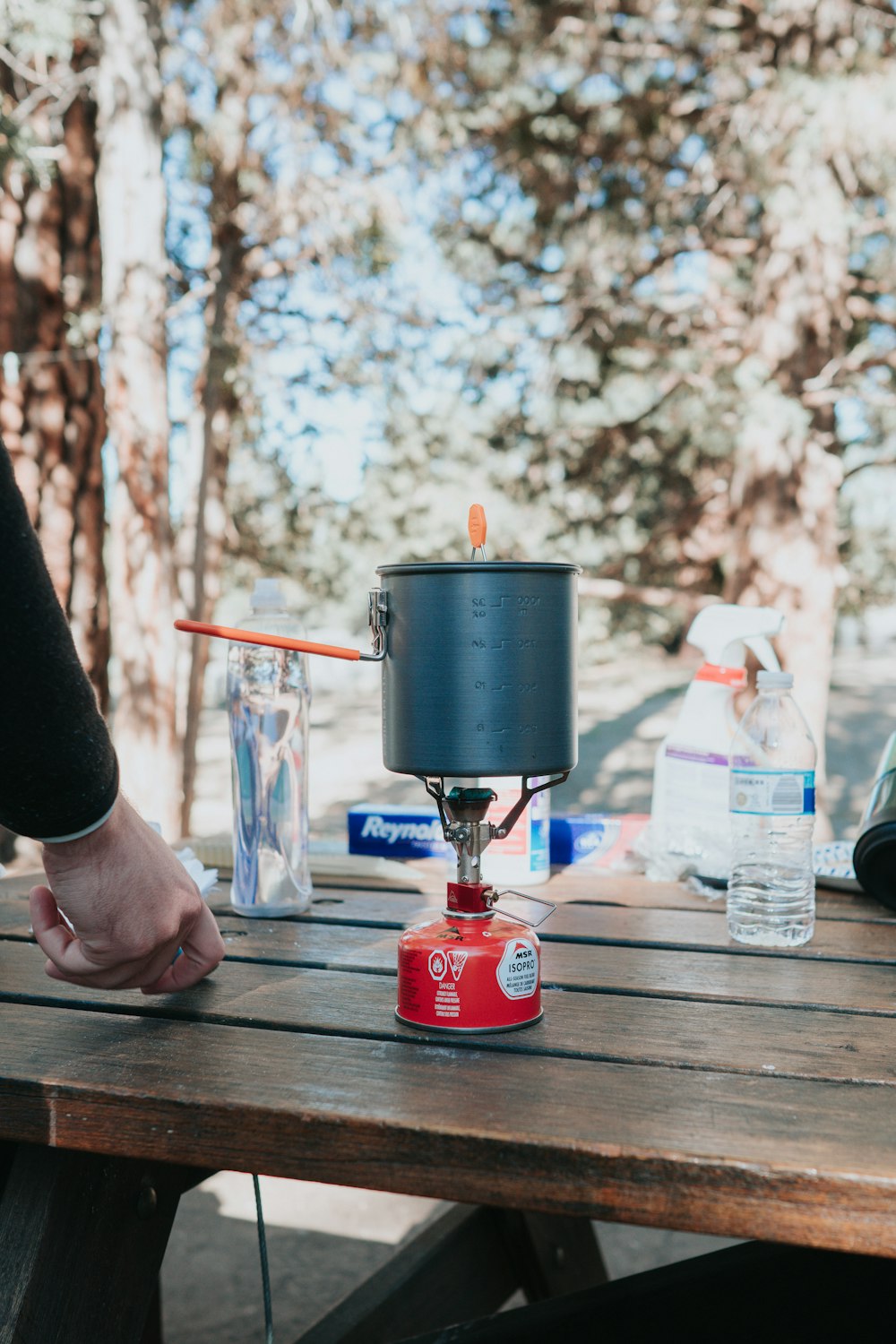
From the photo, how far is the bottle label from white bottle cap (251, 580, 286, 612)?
2.00ft

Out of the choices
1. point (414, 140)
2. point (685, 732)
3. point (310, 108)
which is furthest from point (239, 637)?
point (414, 140)

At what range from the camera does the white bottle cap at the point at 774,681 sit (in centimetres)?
141

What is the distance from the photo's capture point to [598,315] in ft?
20.8

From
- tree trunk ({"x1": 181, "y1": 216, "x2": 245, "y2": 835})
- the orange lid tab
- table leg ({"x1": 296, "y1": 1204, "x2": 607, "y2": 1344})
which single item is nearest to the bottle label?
the orange lid tab

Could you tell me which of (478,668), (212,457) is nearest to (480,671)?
(478,668)

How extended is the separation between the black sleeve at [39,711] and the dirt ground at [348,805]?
137 cm

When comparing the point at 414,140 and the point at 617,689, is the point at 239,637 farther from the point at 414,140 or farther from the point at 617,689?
the point at 617,689

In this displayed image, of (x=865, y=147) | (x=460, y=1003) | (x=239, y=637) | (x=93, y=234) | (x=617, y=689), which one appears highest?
(x=865, y=147)

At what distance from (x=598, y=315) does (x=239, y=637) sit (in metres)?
5.81

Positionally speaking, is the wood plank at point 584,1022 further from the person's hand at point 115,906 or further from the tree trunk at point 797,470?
the tree trunk at point 797,470

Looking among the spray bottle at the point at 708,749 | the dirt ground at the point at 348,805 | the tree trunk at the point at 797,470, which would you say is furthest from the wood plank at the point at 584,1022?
the tree trunk at the point at 797,470

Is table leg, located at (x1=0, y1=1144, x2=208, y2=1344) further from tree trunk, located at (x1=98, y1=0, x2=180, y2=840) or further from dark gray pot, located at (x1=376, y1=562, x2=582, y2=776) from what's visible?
tree trunk, located at (x1=98, y1=0, x2=180, y2=840)

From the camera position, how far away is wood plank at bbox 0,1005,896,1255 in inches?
27.8

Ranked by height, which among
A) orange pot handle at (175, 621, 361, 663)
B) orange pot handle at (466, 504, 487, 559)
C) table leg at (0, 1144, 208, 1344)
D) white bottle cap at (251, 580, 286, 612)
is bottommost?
table leg at (0, 1144, 208, 1344)
